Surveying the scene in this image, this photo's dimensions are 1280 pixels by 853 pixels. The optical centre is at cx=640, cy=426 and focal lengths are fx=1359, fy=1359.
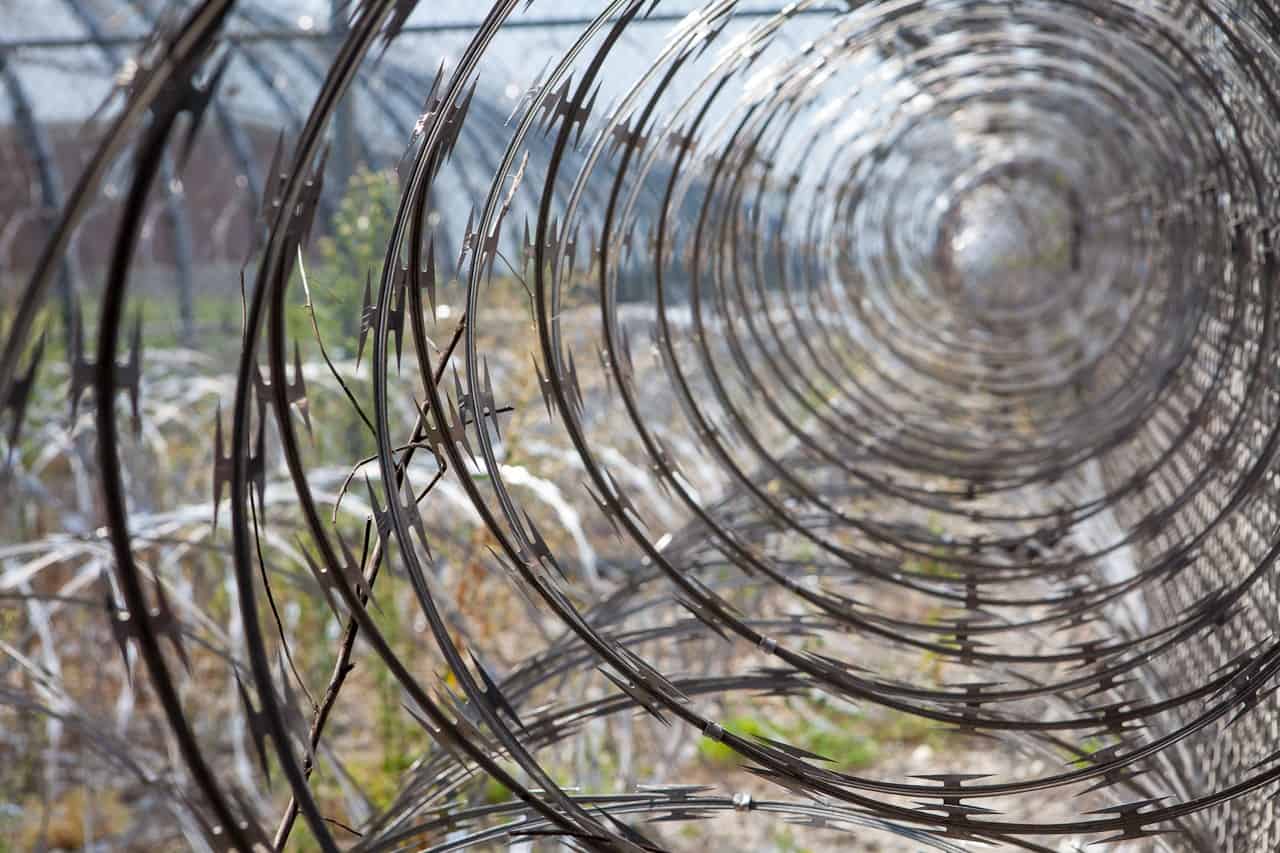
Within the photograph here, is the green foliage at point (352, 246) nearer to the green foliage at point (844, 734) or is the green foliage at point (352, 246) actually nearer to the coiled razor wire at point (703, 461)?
the coiled razor wire at point (703, 461)

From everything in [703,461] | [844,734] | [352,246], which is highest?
[352,246]

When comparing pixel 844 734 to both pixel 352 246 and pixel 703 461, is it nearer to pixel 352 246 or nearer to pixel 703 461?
pixel 703 461

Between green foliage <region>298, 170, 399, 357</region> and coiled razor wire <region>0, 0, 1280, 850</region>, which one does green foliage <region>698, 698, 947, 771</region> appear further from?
green foliage <region>298, 170, 399, 357</region>

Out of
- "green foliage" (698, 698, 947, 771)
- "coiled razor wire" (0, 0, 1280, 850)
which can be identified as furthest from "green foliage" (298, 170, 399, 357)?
"green foliage" (698, 698, 947, 771)

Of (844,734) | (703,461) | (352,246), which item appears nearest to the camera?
(703,461)

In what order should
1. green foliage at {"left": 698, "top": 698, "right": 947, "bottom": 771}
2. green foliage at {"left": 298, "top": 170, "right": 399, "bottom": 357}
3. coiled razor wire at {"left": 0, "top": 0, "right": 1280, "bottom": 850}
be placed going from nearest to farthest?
coiled razor wire at {"left": 0, "top": 0, "right": 1280, "bottom": 850} → green foliage at {"left": 298, "top": 170, "right": 399, "bottom": 357} → green foliage at {"left": 698, "top": 698, "right": 947, "bottom": 771}

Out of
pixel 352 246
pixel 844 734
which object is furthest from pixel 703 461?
pixel 844 734

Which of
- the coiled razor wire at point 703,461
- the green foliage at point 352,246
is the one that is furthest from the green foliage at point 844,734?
the green foliage at point 352,246

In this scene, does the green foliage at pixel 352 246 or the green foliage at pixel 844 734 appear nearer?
the green foliage at pixel 352 246

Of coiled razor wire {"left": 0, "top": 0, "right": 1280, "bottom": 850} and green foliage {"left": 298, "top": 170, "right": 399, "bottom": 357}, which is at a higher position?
green foliage {"left": 298, "top": 170, "right": 399, "bottom": 357}

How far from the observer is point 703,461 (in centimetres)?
227

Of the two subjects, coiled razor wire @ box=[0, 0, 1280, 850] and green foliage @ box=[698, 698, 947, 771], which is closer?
coiled razor wire @ box=[0, 0, 1280, 850]

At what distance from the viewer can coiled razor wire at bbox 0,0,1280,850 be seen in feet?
2.34

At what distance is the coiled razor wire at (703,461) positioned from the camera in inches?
28.1
